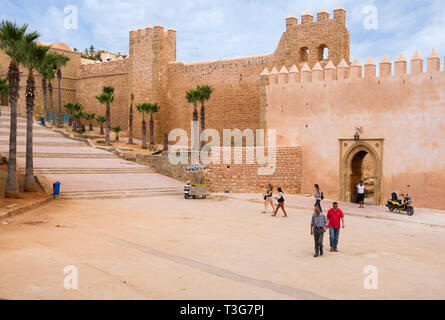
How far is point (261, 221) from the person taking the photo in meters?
12.5

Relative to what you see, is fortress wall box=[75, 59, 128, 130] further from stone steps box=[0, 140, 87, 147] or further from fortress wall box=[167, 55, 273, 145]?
stone steps box=[0, 140, 87, 147]

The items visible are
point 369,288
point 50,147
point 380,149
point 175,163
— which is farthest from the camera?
point 50,147

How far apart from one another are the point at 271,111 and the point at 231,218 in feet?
30.5

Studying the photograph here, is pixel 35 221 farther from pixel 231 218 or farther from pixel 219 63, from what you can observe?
pixel 219 63

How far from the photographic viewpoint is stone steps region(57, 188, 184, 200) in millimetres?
16653

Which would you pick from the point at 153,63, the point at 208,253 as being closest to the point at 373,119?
the point at 208,253

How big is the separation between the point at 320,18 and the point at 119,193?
15103mm

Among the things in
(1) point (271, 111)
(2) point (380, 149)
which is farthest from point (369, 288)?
(1) point (271, 111)

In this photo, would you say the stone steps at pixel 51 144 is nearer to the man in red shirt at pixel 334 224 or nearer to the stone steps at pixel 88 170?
the stone steps at pixel 88 170

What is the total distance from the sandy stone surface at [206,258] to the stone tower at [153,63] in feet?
70.8

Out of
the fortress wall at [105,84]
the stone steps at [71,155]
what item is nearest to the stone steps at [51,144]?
the stone steps at [71,155]

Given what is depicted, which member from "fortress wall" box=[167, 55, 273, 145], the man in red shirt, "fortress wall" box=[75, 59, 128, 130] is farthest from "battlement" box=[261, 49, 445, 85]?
"fortress wall" box=[75, 59, 128, 130]

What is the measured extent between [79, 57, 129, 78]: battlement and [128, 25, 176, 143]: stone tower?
458cm

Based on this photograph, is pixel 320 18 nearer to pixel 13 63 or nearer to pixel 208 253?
pixel 13 63
